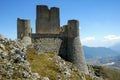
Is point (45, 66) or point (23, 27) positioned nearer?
point (45, 66)

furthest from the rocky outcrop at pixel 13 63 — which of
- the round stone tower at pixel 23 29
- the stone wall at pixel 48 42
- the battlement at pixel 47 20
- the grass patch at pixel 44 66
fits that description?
the battlement at pixel 47 20

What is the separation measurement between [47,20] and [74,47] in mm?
10843

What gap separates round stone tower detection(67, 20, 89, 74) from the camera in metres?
74.9

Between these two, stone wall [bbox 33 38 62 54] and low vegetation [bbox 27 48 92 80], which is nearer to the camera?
low vegetation [bbox 27 48 92 80]

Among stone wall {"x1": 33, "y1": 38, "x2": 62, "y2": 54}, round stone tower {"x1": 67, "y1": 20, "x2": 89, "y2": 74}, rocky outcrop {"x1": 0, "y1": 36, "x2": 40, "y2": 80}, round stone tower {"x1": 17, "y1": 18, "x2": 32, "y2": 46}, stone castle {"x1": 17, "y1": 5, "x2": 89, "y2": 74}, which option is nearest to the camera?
rocky outcrop {"x1": 0, "y1": 36, "x2": 40, "y2": 80}

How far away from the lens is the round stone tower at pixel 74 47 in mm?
74938

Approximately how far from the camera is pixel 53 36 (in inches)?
3002

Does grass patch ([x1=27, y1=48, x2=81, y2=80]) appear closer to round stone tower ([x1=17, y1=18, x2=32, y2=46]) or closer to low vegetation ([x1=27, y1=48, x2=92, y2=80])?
low vegetation ([x1=27, y1=48, x2=92, y2=80])

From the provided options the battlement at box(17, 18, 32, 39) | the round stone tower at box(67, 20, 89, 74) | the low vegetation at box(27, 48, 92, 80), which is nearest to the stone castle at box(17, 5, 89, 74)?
the round stone tower at box(67, 20, 89, 74)

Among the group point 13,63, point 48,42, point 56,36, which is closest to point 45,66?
point 13,63

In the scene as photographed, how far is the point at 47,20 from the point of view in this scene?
75750 millimetres

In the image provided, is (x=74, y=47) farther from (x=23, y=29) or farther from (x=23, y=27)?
(x=23, y=27)

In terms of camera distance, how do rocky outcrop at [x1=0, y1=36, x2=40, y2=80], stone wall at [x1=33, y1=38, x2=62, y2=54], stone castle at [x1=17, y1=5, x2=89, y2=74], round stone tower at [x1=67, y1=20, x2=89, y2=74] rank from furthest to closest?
round stone tower at [x1=67, y1=20, x2=89, y2=74], stone castle at [x1=17, y1=5, x2=89, y2=74], stone wall at [x1=33, y1=38, x2=62, y2=54], rocky outcrop at [x1=0, y1=36, x2=40, y2=80]

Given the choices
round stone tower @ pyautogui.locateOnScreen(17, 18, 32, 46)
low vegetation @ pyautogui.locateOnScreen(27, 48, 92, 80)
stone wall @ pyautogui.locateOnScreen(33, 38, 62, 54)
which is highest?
round stone tower @ pyautogui.locateOnScreen(17, 18, 32, 46)
